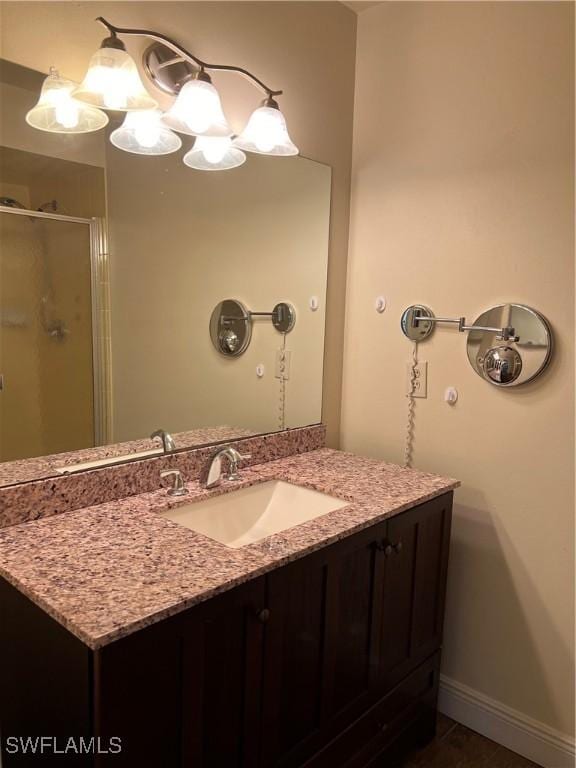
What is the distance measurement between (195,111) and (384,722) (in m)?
1.85

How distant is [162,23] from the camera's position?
1548mm

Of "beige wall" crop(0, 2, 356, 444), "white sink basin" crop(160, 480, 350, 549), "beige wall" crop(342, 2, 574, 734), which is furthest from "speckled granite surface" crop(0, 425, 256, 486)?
"beige wall" crop(342, 2, 574, 734)

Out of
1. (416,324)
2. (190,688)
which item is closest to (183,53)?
(416,324)

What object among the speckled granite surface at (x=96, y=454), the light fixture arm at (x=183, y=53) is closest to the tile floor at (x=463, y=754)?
the speckled granite surface at (x=96, y=454)

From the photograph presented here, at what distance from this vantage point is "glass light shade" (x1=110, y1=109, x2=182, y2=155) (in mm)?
1479

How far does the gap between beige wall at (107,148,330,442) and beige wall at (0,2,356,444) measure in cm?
10

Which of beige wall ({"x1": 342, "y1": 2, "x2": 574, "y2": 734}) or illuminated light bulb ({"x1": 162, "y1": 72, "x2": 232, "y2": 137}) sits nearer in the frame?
illuminated light bulb ({"x1": 162, "y1": 72, "x2": 232, "y2": 137})

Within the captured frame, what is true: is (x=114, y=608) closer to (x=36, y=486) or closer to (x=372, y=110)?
(x=36, y=486)

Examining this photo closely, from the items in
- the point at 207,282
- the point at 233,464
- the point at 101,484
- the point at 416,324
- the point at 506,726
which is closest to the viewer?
the point at 101,484

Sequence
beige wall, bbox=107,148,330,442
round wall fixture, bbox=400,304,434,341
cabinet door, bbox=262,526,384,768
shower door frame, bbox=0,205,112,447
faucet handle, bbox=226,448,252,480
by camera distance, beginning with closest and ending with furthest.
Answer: cabinet door, bbox=262,526,384,768
shower door frame, bbox=0,205,112,447
beige wall, bbox=107,148,330,442
faucet handle, bbox=226,448,252,480
round wall fixture, bbox=400,304,434,341

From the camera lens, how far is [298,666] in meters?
1.29

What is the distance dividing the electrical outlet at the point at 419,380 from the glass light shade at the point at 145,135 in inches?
43.6

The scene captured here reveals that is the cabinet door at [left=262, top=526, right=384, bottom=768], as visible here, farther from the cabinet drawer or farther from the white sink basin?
the white sink basin

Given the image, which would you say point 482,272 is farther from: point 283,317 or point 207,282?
point 207,282
